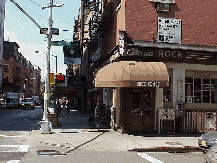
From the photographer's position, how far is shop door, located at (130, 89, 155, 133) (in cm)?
1563

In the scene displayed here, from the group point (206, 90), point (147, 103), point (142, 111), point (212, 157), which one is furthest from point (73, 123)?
point (212, 157)

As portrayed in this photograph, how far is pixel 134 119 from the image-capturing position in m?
15.6

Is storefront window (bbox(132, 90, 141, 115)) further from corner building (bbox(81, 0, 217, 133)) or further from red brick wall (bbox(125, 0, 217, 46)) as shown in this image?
red brick wall (bbox(125, 0, 217, 46))

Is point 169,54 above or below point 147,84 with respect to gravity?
above

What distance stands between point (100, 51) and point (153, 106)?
9.55m

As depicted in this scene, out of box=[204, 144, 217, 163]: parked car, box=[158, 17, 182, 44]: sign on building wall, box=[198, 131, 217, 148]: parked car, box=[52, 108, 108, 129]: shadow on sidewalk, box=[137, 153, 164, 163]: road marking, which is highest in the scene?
box=[158, 17, 182, 44]: sign on building wall

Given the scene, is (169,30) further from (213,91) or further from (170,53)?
(213,91)

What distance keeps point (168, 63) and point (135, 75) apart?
277 cm

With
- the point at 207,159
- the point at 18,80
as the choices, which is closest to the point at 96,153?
the point at 207,159

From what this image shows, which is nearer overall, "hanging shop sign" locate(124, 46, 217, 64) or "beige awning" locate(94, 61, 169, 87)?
"beige awning" locate(94, 61, 169, 87)

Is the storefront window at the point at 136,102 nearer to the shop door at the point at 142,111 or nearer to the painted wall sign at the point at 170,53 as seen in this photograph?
the shop door at the point at 142,111

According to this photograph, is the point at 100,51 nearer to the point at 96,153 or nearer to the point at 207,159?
the point at 96,153

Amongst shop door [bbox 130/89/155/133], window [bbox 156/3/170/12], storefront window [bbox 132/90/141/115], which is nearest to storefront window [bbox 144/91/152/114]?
shop door [bbox 130/89/155/133]

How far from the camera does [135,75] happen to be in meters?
14.2
